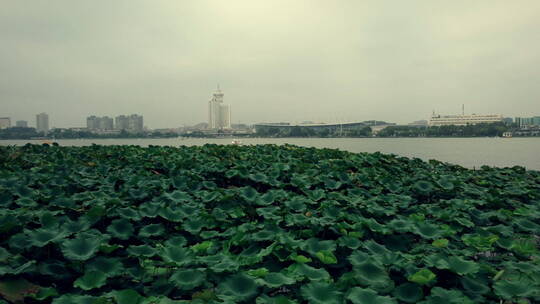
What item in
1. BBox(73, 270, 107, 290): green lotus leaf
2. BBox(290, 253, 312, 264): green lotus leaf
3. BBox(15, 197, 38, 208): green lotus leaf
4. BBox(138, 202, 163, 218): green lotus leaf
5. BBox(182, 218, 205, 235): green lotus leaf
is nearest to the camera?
BBox(73, 270, 107, 290): green lotus leaf

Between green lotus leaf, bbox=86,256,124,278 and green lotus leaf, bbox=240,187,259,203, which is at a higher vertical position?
green lotus leaf, bbox=240,187,259,203

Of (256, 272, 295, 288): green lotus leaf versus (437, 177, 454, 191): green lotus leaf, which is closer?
(256, 272, 295, 288): green lotus leaf

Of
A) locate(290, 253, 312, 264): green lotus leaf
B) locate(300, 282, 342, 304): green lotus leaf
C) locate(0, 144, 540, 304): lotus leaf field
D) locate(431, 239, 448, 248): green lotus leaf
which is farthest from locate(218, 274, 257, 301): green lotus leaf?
locate(431, 239, 448, 248): green lotus leaf

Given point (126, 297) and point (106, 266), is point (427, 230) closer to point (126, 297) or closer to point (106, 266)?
point (126, 297)

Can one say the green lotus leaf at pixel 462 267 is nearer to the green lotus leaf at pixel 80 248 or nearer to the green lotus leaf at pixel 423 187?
the green lotus leaf at pixel 80 248

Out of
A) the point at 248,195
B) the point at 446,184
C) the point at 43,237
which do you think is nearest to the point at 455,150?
the point at 446,184

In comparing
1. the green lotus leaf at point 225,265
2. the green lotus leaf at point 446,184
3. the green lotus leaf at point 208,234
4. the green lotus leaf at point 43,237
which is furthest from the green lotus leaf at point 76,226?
the green lotus leaf at point 446,184

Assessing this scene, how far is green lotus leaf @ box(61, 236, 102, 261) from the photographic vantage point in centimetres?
208

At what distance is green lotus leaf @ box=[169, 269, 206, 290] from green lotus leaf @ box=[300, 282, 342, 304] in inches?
22.1

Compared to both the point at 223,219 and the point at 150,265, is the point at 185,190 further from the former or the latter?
the point at 150,265

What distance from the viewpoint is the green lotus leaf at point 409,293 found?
73.0 inches

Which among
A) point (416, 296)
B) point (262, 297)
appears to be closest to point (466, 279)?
point (416, 296)

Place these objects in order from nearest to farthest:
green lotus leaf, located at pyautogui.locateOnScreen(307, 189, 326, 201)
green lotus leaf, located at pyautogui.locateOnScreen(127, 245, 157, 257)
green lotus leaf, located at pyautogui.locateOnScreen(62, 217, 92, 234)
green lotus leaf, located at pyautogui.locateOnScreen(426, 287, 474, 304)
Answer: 1. green lotus leaf, located at pyautogui.locateOnScreen(426, 287, 474, 304)
2. green lotus leaf, located at pyautogui.locateOnScreen(127, 245, 157, 257)
3. green lotus leaf, located at pyautogui.locateOnScreen(62, 217, 92, 234)
4. green lotus leaf, located at pyautogui.locateOnScreen(307, 189, 326, 201)

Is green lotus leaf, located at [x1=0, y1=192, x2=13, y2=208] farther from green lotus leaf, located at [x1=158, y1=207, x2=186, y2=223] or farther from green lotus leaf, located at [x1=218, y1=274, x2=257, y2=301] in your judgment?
green lotus leaf, located at [x1=218, y1=274, x2=257, y2=301]
